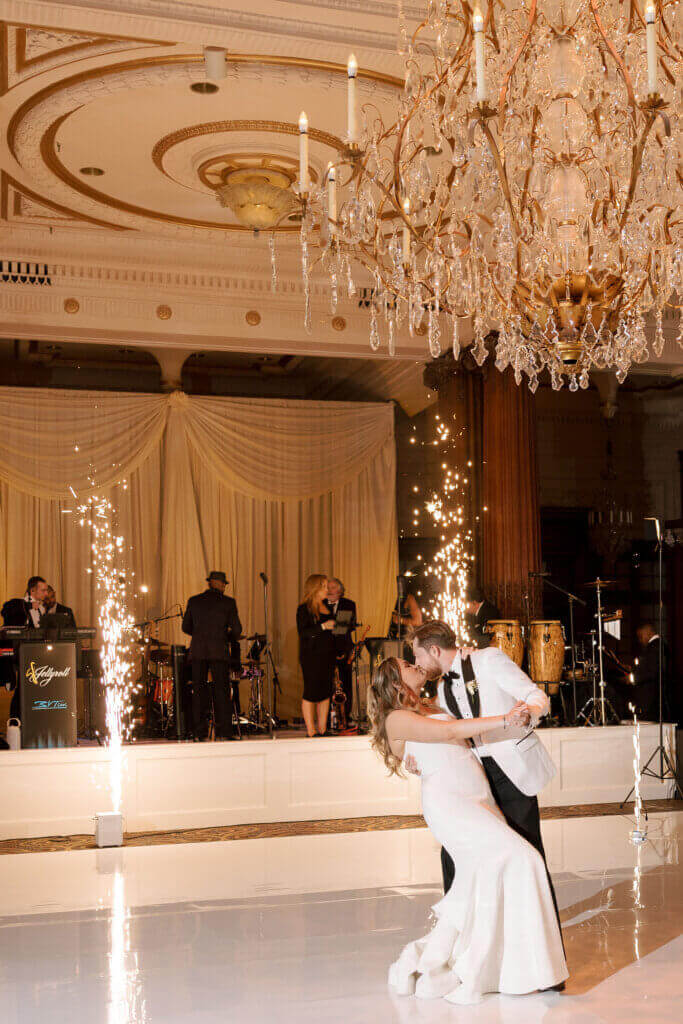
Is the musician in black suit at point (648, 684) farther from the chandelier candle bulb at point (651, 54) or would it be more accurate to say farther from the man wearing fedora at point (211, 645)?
the chandelier candle bulb at point (651, 54)

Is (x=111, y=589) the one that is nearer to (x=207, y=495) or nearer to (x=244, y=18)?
(x=207, y=495)

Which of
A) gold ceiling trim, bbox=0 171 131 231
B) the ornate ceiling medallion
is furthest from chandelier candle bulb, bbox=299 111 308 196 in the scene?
gold ceiling trim, bbox=0 171 131 231

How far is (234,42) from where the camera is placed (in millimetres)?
6273

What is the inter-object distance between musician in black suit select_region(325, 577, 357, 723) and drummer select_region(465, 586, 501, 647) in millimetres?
1146

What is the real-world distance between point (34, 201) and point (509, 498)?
530 centimetres

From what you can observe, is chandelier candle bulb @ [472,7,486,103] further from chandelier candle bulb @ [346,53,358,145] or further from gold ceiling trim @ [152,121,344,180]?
gold ceiling trim @ [152,121,344,180]

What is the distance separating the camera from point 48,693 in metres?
9.07

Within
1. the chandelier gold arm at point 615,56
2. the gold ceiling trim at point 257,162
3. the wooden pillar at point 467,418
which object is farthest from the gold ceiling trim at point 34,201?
the chandelier gold arm at point 615,56

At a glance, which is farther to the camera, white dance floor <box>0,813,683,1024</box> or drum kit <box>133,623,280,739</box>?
drum kit <box>133,623,280,739</box>

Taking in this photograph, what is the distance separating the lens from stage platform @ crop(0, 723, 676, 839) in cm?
853

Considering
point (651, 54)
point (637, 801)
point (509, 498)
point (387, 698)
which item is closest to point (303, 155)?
point (651, 54)

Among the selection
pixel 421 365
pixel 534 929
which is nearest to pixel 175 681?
pixel 421 365

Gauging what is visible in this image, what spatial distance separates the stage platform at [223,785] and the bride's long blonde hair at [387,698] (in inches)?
183

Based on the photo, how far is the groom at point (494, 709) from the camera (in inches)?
179
